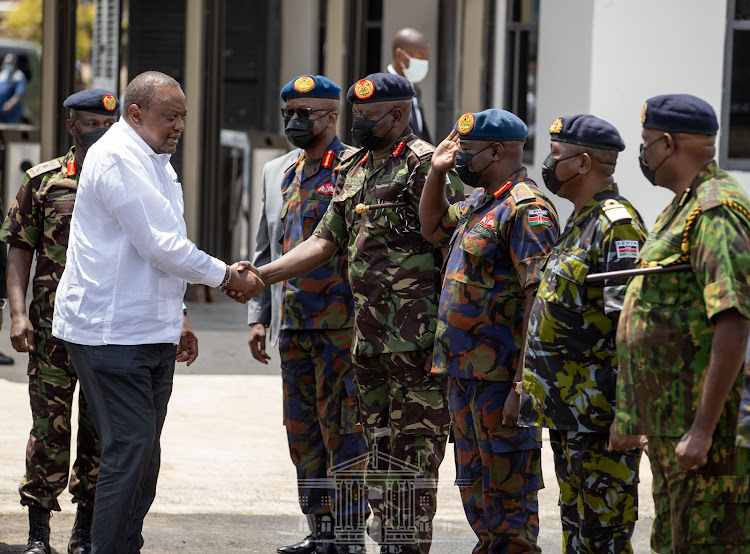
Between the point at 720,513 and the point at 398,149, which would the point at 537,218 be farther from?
the point at 720,513

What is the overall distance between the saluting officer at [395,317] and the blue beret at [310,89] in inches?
16.8

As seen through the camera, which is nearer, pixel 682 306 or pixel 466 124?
pixel 682 306

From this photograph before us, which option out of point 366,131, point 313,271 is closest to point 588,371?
point 366,131

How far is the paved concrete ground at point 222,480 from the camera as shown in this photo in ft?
18.1

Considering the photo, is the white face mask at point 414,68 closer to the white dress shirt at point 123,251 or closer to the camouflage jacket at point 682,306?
the white dress shirt at point 123,251

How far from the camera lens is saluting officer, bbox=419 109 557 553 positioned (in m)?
4.40

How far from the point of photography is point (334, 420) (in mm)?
5336

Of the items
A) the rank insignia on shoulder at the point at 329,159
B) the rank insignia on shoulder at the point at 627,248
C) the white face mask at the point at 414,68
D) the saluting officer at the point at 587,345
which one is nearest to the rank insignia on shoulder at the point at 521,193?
the saluting officer at the point at 587,345

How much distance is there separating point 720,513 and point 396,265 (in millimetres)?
1799

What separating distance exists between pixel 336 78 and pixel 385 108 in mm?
6652

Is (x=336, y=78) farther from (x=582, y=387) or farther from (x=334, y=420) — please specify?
(x=582, y=387)

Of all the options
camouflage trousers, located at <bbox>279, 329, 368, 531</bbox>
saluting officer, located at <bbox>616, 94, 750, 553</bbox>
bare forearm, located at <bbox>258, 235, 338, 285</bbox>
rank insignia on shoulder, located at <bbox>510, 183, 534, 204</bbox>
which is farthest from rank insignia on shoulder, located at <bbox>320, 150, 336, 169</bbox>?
saluting officer, located at <bbox>616, 94, 750, 553</bbox>

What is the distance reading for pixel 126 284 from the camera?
14.3ft

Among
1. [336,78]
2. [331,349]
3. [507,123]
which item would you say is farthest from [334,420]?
[336,78]
